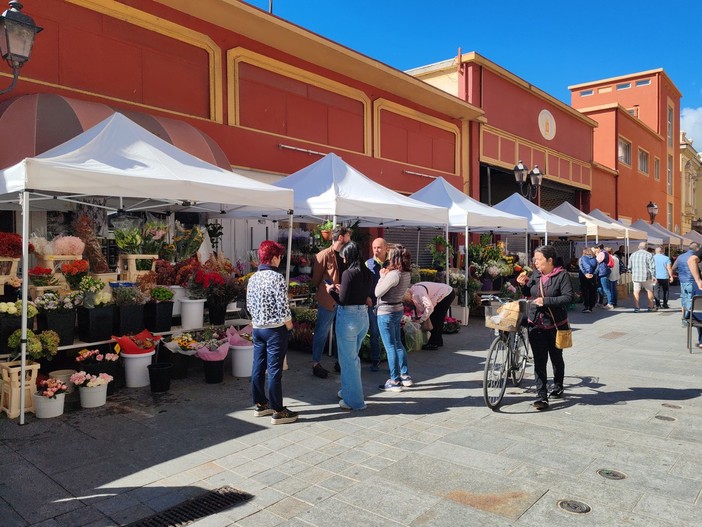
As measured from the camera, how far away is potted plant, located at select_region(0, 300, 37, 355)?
5.27 metres

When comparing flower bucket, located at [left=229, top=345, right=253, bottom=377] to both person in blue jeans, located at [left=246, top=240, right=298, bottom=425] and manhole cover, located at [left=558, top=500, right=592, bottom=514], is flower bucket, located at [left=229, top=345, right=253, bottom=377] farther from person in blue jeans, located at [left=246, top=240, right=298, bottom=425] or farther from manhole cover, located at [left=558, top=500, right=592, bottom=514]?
manhole cover, located at [left=558, top=500, right=592, bottom=514]

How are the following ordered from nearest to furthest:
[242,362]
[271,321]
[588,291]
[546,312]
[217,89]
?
[271,321] < [546,312] < [242,362] < [217,89] < [588,291]

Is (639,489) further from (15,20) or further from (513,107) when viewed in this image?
(513,107)

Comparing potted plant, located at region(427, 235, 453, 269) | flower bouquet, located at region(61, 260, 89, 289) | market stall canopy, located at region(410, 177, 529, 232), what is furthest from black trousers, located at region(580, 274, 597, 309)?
flower bouquet, located at region(61, 260, 89, 289)

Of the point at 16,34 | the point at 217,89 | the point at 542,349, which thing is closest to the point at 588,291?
the point at 542,349

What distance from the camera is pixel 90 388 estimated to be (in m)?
5.48

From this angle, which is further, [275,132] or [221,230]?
[275,132]

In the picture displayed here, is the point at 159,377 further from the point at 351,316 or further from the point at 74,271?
the point at 351,316

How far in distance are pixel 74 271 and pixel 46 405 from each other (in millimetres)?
1431

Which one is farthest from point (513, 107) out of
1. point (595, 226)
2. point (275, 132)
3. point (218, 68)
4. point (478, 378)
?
point (478, 378)

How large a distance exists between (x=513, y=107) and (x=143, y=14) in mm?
15089

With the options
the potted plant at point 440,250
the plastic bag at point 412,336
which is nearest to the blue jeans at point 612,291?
the potted plant at point 440,250

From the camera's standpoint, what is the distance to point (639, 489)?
3.71 m

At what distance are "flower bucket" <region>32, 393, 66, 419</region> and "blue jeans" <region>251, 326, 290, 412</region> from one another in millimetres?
1897
